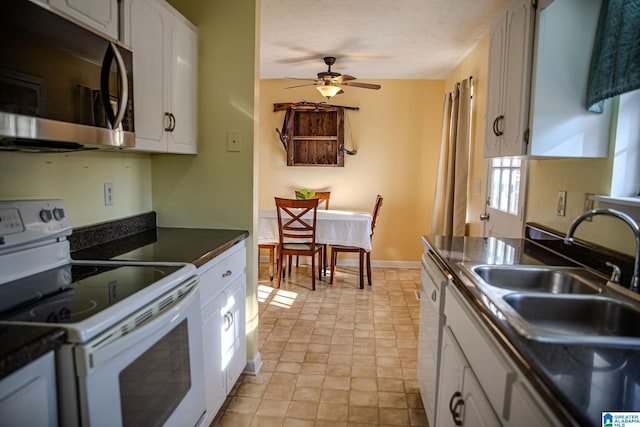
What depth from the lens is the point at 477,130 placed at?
362 centimetres

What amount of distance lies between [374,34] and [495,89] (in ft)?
5.04

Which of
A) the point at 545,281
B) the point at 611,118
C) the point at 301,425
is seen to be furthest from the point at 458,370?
the point at 611,118

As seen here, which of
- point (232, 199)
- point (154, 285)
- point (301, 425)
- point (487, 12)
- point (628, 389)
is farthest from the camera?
point (487, 12)

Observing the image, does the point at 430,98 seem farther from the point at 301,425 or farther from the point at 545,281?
the point at 301,425

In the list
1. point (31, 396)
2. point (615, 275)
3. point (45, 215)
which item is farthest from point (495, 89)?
point (31, 396)

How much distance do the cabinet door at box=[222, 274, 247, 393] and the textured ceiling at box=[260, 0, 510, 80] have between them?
6.38 ft

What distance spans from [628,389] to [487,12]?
279 cm

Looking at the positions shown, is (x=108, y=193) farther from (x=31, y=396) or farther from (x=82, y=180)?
(x=31, y=396)

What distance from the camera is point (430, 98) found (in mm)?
5000

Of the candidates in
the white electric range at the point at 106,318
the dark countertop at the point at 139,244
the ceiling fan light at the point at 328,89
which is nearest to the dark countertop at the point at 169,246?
the dark countertop at the point at 139,244

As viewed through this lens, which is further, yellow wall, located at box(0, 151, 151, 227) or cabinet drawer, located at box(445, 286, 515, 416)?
yellow wall, located at box(0, 151, 151, 227)

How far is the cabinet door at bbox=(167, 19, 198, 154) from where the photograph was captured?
81.4 inches

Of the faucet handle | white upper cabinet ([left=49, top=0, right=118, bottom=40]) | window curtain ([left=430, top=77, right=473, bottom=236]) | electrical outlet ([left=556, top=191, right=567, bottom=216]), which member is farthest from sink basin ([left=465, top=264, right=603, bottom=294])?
window curtain ([left=430, top=77, right=473, bottom=236])

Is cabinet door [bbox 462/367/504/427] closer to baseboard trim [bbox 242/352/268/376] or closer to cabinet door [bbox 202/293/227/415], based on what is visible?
cabinet door [bbox 202/293/227/415]
